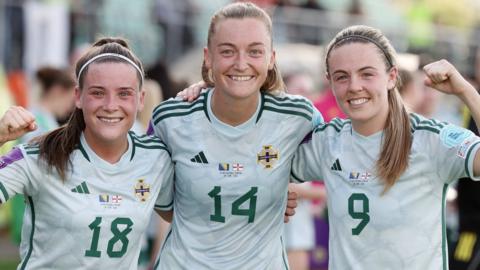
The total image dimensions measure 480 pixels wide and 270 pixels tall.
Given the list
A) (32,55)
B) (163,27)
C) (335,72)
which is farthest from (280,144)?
(163,27)

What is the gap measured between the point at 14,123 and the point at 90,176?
0.51 metres

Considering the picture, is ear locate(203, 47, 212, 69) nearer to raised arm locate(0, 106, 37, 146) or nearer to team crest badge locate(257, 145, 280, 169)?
team crest badge locate(257, 145, 280, 169)

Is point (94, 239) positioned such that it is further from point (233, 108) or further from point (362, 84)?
point (362, 84)

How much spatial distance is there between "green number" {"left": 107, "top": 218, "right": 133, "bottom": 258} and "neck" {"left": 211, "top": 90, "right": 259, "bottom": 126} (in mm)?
745

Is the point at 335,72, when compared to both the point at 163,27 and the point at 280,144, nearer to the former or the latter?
the point at 280,144

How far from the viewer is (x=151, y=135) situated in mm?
5438

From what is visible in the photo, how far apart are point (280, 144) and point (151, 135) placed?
0.71 meters

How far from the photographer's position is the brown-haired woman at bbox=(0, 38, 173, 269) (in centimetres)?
486

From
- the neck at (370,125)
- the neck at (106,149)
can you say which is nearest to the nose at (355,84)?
the neck at (370,125)

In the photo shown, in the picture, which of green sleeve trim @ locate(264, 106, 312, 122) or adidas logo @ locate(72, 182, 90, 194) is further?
green sleeve trim @ locate(264, 106, 312, 122)

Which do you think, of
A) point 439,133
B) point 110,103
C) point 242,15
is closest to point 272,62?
point 242,15

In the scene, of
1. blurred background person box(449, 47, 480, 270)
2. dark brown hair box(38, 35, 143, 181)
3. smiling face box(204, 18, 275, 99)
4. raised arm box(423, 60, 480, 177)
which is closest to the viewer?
raised arm box(423, 60, 480, 177)

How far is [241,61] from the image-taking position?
5.02m

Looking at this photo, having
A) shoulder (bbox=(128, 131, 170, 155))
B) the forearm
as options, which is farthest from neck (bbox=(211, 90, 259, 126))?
the forearm
